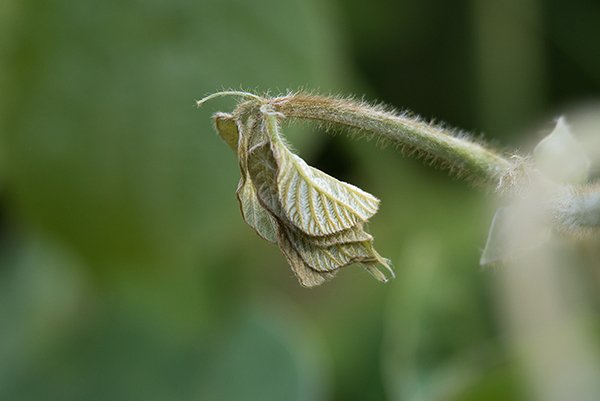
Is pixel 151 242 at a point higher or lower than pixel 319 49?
lower

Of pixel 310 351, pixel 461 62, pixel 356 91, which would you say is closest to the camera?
pixel 310 351

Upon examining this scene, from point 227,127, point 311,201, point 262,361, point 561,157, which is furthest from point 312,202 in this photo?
point 262,361

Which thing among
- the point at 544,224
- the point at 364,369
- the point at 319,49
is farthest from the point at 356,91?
the point at 544,224

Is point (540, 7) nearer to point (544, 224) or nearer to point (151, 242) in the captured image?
point (151, 242)

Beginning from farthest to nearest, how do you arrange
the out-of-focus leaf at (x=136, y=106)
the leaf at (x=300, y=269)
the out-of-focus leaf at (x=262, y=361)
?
1. the out-of-focus leaf at (x=136, y=106)
2. the out-of-focus leaf at (x=262, y=361)
3. the leaf at (x=300, y=269)

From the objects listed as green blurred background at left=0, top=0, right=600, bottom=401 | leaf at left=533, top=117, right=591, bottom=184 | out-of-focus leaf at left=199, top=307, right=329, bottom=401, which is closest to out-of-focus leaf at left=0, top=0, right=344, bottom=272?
green blurred background at left=0, top=0, right=600, bottom=401

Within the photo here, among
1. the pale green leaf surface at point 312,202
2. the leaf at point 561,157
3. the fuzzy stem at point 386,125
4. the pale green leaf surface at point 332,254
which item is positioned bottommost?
the pale green leaf surface at point 332,254

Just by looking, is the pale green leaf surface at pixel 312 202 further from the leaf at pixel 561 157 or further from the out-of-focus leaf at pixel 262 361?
the out-of-focus leaf at pixel 262 361

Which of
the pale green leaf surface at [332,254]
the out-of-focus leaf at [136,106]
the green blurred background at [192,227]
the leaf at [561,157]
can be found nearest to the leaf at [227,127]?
the pale green leaf surface at [332,254]
